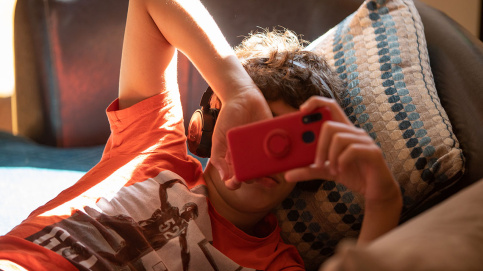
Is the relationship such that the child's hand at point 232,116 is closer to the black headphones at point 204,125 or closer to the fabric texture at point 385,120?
the black headphones at point 204,125

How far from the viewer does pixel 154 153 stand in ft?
3.33

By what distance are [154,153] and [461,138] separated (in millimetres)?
628

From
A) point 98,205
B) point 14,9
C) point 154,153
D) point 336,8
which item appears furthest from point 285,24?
point 14,9

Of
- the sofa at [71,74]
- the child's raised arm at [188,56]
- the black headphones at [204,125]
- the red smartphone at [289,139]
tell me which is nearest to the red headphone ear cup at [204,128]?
the black headphones at [204,125]

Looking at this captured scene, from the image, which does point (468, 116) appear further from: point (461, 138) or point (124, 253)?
point (124, 253)

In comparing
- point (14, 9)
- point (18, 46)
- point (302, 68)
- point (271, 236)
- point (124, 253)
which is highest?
point (14, 9)

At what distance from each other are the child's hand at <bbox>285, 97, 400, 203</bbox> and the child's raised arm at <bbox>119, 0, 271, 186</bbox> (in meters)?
0.20

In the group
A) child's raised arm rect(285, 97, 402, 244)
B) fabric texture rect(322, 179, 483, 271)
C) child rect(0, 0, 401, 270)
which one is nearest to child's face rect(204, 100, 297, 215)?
child rect(0, 0, 401, 270)

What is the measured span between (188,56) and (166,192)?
0.28 m

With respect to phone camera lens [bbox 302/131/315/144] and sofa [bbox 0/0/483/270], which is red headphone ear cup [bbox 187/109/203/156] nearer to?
phone camera lens [bbox 302/131/315/144]

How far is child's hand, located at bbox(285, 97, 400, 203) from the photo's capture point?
0.58 m

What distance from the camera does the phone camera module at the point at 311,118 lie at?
0.61 metres

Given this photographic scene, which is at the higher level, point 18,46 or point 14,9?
point 14,9

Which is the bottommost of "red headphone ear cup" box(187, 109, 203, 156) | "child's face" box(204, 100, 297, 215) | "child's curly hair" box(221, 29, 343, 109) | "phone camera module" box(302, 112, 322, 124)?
"child's face" box(204, 100, 297, 215)
